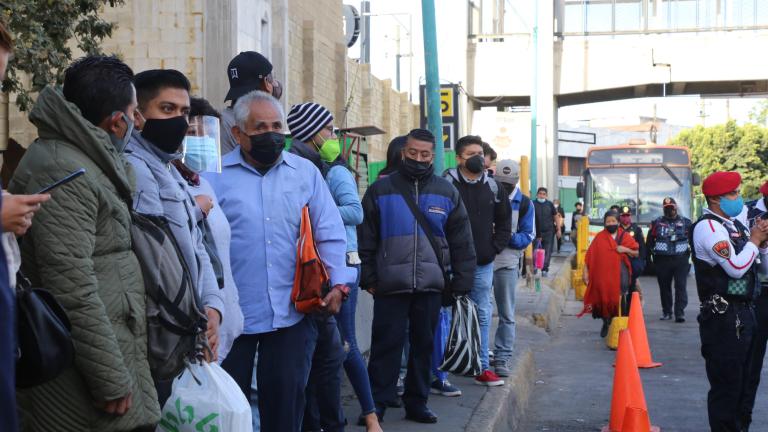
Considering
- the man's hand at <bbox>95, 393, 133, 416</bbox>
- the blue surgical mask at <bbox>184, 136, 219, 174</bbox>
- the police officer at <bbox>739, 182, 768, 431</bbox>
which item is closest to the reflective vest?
the police officer at <bbox>739, 182, 768, 431</bbox>

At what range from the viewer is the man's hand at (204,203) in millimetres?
4461

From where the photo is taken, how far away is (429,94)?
11.8 metres

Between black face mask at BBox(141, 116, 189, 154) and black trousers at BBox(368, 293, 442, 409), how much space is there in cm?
318

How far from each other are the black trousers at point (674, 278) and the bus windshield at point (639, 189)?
10.6 meters

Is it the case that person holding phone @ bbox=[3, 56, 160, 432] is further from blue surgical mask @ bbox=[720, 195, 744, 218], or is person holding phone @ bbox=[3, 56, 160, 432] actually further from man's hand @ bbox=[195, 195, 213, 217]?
blue surgical mask @ bbox=[720, 195, 744, 218]

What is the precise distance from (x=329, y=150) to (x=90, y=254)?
122 inches

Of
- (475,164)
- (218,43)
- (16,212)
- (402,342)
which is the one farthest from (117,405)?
(218,43)

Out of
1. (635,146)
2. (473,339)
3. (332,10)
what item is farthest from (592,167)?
(473,339)

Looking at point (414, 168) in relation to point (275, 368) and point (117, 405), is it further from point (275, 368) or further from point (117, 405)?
point (117, 405)

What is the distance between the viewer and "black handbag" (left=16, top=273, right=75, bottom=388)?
2.75 m

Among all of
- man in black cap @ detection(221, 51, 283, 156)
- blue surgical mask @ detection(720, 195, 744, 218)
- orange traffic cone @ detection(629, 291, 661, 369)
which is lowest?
orange traffic cone @ detection(629, 291, 661, 369)

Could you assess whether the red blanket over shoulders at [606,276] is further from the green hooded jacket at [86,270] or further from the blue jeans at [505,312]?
the green hooded jacket at [86,270]

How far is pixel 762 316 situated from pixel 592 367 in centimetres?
463

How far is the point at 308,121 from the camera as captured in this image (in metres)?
6.27
